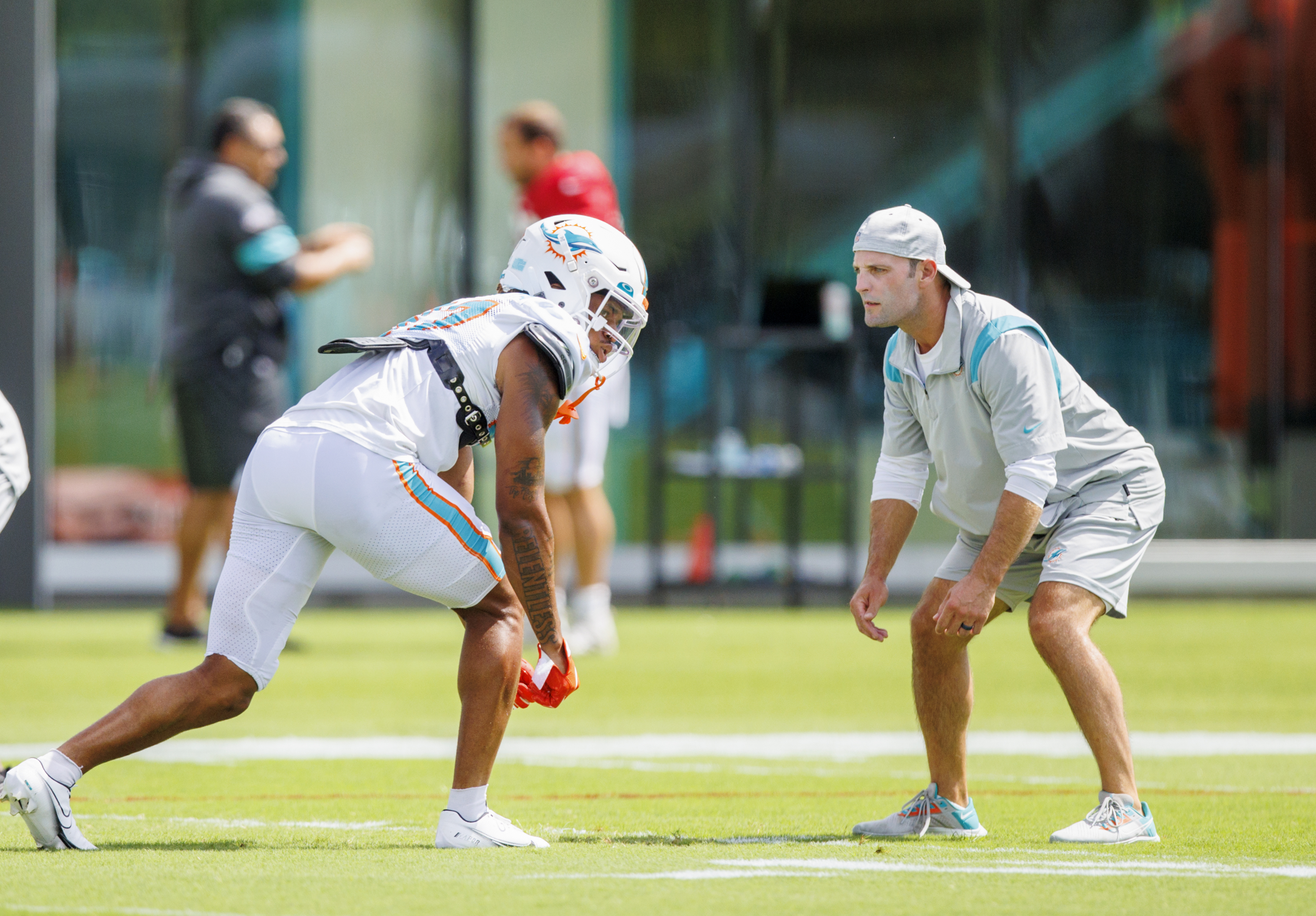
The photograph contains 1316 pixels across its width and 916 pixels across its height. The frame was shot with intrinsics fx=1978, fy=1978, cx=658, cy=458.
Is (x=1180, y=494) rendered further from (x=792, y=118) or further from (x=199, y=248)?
(x=199, y=248)

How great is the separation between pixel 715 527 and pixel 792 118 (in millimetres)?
3334

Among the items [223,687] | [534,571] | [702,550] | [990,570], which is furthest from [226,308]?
[990,570]

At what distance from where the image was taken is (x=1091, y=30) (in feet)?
50.6

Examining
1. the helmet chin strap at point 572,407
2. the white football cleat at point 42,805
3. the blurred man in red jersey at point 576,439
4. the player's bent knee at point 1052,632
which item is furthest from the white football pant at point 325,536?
the blurred man in red jersey at point 576,439

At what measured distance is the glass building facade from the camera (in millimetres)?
14914

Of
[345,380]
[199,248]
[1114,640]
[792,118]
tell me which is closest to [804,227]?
[792,118]

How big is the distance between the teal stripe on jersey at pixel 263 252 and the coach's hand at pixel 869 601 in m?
6.01

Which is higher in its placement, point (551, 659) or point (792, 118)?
point (792, 118)

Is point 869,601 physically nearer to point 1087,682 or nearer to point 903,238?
point 1087,682

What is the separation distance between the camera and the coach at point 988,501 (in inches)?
199

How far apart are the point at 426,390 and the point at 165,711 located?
3.23ft

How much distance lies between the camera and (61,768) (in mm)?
4641

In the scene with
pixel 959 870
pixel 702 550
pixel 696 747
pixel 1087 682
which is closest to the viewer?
pixel 959 870

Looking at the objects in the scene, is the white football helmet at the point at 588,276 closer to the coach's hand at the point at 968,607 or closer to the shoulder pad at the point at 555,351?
the shoulder pad at the point at 555,351
